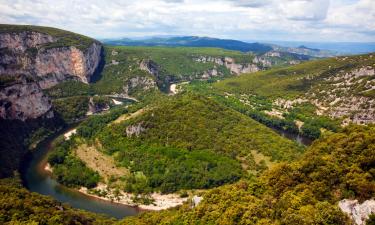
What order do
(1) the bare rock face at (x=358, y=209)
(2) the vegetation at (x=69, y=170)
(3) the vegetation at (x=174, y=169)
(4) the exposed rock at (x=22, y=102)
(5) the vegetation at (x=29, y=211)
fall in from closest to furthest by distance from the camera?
1. (1) the bare rock face at (x=358, y=209)
2. (5) the vegetation at (x=29, y=211)
3. (3) the vegetation at (x=174, y=169)
4. (2) the vegetation at (x=69, y=170)
5. (4) the exposed rock at (x=22, y=102)

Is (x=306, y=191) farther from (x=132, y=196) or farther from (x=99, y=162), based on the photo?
(x=99, y=162)

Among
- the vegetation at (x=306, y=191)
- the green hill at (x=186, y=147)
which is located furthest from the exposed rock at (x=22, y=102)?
the vegetation at (x=306, y=191)

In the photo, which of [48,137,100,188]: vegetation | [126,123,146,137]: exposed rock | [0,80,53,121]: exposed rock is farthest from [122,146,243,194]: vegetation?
[0,80,53,121]: exposed rock

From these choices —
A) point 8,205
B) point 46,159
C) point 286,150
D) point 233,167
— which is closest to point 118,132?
point 46,159

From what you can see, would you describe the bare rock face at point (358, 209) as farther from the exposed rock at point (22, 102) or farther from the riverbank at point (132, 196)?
the exposed rock at point (22, 102)

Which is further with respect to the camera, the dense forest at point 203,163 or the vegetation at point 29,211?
the vegetation at point 29,211

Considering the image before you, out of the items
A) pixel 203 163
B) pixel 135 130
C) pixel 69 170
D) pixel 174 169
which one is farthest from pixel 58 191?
pixel 203 163
